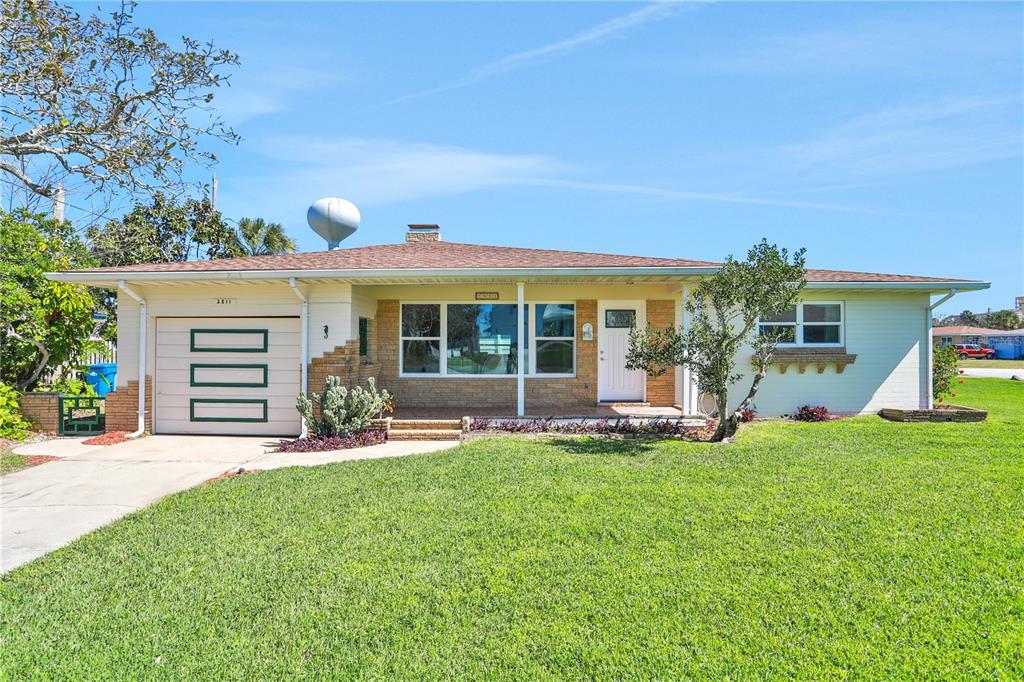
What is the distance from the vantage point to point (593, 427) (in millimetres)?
9703

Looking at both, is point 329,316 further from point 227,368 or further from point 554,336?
point 554,336

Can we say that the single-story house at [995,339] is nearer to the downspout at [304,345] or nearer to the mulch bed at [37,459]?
the downspout at [304,345]

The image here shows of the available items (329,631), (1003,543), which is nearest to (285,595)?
(329,631)

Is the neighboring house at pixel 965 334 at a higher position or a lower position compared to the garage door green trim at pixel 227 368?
higher

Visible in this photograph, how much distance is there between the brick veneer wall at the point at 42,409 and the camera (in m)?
10.5

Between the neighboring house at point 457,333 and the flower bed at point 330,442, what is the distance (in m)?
1.27

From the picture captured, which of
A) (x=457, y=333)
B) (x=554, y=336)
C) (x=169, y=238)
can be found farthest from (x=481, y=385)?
(x=169, y=238)

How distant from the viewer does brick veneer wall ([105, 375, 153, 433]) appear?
1070 cm

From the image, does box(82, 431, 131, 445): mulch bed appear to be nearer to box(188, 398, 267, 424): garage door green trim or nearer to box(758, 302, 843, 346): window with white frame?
box(188, 398, 267, 424): garage door green trim

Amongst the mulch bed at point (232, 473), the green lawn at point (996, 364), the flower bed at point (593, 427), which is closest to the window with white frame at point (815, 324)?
the flower bed at point (593, 427)

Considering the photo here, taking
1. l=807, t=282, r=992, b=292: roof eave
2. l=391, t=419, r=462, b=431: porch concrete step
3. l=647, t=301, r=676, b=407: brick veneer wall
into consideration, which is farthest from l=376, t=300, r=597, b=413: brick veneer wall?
l=807, t=282, r=992, b=292: roof eave

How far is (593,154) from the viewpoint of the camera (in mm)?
12367

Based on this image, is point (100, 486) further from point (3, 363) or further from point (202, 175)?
point (3, 363)

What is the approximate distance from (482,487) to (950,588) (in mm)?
4124
